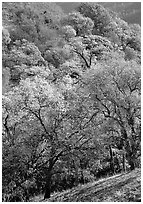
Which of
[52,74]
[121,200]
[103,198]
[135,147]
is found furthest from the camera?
[52,74]

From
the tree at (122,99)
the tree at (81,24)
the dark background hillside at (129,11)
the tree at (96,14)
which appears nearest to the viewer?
the tree at (122,99)

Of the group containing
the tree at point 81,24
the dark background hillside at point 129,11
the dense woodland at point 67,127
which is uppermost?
the dark background hillside at point 129,11

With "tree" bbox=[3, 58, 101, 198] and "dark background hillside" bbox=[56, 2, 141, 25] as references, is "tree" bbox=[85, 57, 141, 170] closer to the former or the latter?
"tree" bbox=[3, 58, 101, 198]

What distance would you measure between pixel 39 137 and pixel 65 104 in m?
3.72

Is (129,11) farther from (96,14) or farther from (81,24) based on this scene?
(81,24)

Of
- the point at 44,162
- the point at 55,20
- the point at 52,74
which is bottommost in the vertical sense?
the point at 44,162

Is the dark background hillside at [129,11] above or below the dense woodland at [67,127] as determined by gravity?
above

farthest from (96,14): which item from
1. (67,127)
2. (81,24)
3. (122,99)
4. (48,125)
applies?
(48,125)

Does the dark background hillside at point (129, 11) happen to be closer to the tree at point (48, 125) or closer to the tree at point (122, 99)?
the tree at point (122, 99)

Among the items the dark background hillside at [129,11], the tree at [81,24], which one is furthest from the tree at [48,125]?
the dark background hillside at [129,11]

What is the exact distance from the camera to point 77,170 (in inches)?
1090

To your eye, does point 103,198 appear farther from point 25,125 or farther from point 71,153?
point 25,125

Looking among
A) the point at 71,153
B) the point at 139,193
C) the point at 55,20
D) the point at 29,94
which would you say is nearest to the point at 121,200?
the point at 139,193

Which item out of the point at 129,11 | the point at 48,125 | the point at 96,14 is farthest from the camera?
the point at 129,11
